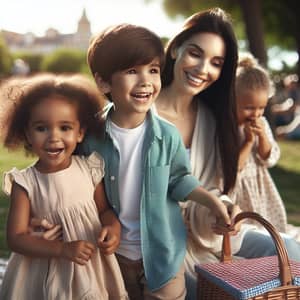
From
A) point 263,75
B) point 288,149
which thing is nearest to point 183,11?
point 288,149

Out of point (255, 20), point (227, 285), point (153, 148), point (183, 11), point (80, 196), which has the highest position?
point (183, 11)

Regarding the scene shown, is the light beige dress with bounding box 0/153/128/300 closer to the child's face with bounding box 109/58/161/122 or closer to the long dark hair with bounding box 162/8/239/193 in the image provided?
the child's face with bounding box 109/58/161/122

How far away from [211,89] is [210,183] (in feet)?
1.43

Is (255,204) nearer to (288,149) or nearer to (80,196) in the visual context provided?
(80,196)

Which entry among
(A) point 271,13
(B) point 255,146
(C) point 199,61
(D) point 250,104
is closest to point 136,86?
(C) point 199,61

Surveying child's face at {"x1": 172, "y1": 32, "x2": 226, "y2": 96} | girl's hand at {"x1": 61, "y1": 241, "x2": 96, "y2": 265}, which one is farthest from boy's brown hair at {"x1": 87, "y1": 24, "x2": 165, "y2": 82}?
girl's hand at {"x1": 61, "y1": 241, "x2": 96, "y2": 265}

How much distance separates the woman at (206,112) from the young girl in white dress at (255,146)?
0.93ft

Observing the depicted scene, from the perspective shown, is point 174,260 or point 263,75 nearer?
point 174,260

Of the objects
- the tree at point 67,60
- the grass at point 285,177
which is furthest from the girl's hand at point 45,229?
the tree at point 67,60

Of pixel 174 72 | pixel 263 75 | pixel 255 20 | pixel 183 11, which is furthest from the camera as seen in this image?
pixel 183 11

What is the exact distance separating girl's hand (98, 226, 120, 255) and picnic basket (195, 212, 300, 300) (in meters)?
0.41

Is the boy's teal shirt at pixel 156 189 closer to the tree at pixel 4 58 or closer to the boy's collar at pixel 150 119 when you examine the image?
the boy's collar at pixel 150 119

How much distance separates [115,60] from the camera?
2.27 metres

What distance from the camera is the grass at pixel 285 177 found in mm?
5843
